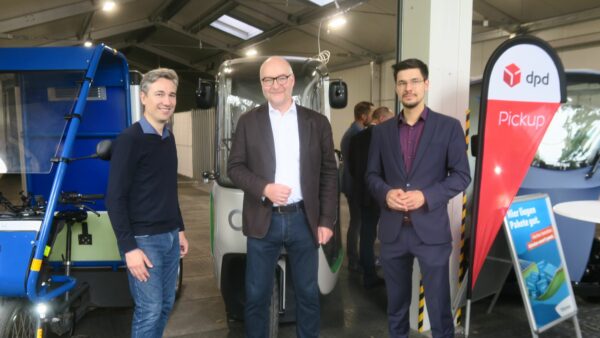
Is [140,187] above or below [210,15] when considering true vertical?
below

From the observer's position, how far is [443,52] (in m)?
3.05

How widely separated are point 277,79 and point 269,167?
442 millimetres

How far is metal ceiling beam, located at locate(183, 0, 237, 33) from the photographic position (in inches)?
438

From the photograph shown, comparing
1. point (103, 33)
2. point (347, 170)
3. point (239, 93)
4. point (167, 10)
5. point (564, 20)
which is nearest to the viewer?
point (239, 93)

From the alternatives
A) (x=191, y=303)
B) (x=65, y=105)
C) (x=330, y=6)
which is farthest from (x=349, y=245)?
(x=330, y=6)

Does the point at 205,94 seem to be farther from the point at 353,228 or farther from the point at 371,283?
the point at 371,283

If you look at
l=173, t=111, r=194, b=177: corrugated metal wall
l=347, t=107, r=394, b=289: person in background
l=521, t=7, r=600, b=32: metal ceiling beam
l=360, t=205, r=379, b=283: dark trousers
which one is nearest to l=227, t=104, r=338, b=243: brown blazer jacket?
l=347, t=107, r=394, b=289: person in background

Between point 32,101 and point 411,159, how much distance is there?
93.6 inches

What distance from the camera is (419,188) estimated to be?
2387mm

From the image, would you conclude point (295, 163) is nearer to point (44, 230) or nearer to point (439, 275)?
point (439, 275)

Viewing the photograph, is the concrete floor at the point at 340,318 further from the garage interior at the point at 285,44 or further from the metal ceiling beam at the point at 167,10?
the metal ceiling beam at the point at 167,10

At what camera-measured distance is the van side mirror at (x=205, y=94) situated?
3.31m

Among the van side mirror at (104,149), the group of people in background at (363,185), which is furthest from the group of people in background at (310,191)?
the group of people in background at (363,185)

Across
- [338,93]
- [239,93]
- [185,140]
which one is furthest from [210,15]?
[338,93]
